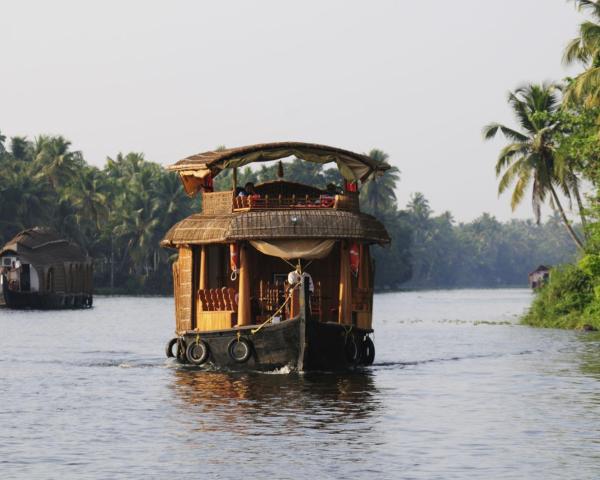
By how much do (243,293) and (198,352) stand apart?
6.38 ft

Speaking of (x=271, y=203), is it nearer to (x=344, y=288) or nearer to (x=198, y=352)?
(x=344, y=288)

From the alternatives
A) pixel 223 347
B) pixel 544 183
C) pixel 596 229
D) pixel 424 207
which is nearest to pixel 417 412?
pixel 223 347

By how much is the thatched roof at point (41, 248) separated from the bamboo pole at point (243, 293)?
51.8 m

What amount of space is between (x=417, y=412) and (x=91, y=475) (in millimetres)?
8577

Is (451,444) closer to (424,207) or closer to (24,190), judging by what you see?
(24,190)

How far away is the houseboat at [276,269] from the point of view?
2991 cm

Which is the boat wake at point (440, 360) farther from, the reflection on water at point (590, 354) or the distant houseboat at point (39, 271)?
the distant houseboat at point (39, 271)

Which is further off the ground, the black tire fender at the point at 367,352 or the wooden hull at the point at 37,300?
the wooden hull at the point at 37,300

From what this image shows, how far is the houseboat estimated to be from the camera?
2991 cm

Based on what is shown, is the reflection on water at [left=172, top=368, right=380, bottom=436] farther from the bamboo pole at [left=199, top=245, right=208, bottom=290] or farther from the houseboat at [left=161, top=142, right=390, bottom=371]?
the bamboo pole at [left=199, top=245, right=208, bottom=290]

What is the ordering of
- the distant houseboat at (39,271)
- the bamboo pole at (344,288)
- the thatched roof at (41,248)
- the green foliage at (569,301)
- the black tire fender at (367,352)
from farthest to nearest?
the distant houseboat at (39,271)
the thatched roof at (41,248)
the green foliage at (569,301)
the black tire fender at (367,352)
the bamboo pole at (344,288)

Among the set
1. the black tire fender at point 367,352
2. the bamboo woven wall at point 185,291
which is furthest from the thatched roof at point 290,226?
the black tire fender at point 367,352

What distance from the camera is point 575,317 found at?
1983 inches

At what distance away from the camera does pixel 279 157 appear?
3164 centimetres
